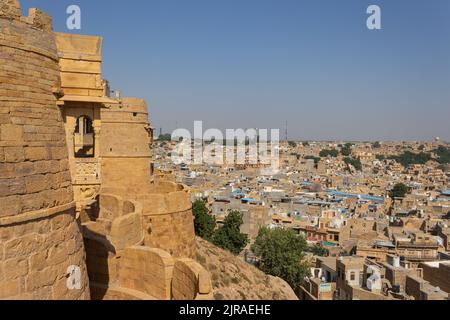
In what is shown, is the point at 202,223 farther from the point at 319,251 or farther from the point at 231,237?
the point at 319,251

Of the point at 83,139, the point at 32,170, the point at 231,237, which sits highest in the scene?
the point at 83,139

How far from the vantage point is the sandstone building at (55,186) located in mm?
5039

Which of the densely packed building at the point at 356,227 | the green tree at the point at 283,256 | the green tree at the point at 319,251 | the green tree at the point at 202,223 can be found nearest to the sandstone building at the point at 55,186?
the densely packed building at the point at 356,227

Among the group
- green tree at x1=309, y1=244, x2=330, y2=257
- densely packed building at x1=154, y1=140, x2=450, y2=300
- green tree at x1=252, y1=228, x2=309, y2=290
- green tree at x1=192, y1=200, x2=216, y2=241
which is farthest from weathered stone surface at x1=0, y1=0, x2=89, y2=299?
green tree at x1=309, y1=244, x2=330, y2=257

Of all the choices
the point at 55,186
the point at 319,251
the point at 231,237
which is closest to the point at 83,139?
the point at 55,186

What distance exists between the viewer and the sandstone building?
5.04m

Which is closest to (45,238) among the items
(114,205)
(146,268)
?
(146,268)

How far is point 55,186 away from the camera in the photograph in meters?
5.58

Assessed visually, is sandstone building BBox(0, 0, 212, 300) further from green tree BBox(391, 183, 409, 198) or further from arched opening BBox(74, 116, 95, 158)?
green tree BBox(391, 183, 409, 198)

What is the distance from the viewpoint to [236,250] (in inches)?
1266

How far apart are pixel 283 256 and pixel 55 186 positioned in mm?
25386

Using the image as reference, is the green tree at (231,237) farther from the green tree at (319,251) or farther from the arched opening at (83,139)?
the arched opening at (83,139)
